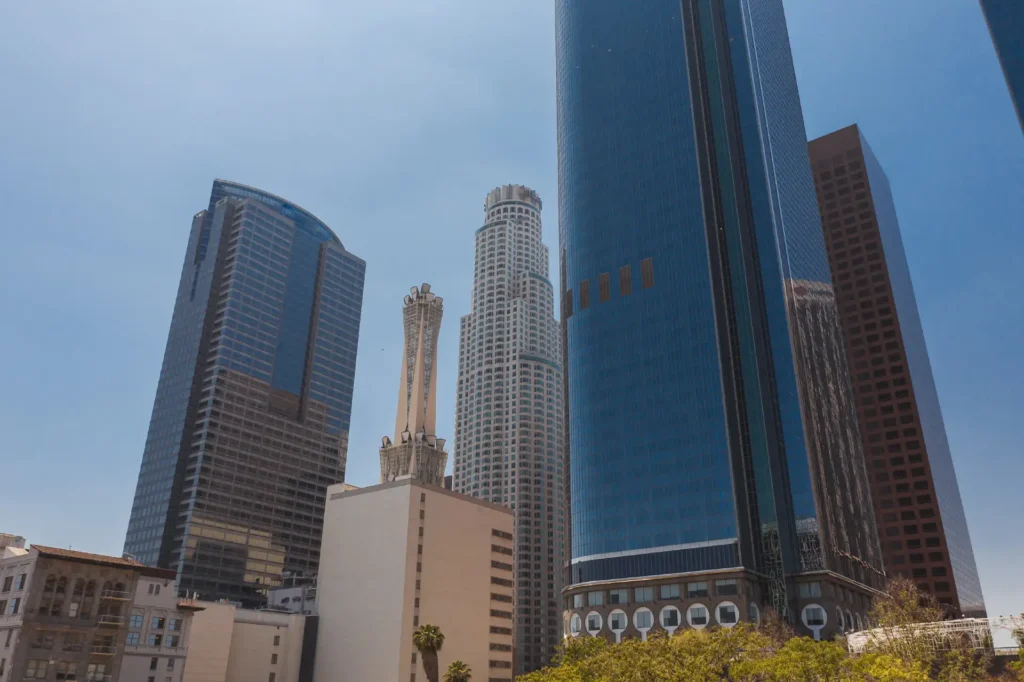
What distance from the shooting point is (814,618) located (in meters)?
146

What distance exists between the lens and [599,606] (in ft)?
520

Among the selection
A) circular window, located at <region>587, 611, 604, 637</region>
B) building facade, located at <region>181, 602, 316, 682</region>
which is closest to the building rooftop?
building facade, located at <region>181, 602, 316, 682</region>

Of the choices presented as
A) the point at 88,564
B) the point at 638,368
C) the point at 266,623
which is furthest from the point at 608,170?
the point at 88,564

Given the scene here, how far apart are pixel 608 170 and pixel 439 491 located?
94595 millimetres

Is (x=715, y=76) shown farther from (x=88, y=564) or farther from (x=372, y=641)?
(x=88, y=564)

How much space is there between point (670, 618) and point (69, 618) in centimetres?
10151

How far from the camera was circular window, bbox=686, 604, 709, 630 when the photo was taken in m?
146

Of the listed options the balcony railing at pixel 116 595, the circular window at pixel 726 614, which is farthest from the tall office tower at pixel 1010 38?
the balcony railing at pixel 116 595

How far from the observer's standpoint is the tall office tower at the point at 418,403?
157375mm

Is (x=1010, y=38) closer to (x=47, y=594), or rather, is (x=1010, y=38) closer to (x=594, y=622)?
(x=594, y=622)

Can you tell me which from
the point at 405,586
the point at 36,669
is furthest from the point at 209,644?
the point at 36,669

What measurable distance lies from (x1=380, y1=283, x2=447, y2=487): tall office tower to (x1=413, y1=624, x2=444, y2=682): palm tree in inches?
1436

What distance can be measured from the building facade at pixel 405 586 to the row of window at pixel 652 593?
1878 cm

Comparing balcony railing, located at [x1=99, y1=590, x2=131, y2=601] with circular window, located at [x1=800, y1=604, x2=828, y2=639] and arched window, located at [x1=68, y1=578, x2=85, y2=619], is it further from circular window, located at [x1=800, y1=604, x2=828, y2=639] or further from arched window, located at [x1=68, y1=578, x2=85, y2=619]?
circular window, located at [x1=800, y1=604, x2=828, y2=639]
